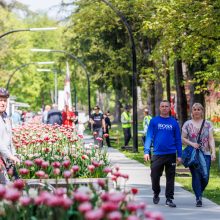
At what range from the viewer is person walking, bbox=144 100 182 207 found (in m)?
13.8

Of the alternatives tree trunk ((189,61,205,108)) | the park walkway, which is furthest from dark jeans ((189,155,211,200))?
tree trunk ((189,61,205,108))

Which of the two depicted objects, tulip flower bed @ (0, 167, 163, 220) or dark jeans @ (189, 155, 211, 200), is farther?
dark jeans @ (189, 155, 211, 200)

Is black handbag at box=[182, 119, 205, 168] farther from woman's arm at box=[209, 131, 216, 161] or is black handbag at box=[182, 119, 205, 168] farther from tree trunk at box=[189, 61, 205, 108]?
tree trunk at box=[189, 61, 205, 108]

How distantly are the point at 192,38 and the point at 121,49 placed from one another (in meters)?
21.5

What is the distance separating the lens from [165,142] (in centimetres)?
1387

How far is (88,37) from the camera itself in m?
56.1

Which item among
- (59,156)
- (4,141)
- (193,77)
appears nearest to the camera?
(4,141)

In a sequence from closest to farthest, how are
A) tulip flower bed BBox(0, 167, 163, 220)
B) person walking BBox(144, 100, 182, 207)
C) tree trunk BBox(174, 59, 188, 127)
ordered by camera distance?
1. tulip flower bed BBox(0, 167, 163, 220)
2. person walking BBox(144, 100, 182, 207)
3. tree trunk BBox(174, 59, 188, 127)

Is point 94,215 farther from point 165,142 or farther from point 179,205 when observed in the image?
point 179,205

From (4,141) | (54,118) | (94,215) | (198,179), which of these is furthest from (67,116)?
(94,215)

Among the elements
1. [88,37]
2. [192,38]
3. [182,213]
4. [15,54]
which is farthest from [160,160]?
[15,54]

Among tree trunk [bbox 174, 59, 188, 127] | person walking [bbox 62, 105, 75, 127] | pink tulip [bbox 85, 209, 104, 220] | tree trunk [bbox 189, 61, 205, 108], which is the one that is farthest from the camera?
tree trunk [bbox 174, 59, 188, 127]

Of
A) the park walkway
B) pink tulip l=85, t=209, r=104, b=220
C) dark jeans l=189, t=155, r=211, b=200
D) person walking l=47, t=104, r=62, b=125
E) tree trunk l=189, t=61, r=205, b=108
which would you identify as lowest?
the park walkway

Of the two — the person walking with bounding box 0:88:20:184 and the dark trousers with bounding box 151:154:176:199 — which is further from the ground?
the person walking with bounding box 0:88:20:184
